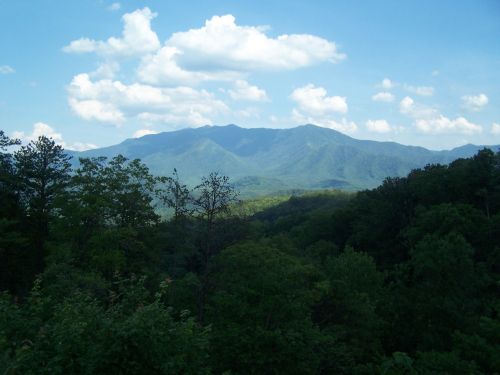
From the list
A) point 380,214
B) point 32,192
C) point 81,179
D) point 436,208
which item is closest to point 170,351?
point 81,179

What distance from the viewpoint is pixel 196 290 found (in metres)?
20.8

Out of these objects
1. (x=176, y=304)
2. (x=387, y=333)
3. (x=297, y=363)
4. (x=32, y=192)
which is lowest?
(x=387, y=333)

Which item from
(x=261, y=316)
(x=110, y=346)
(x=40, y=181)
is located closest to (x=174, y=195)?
(x=40, y=181)

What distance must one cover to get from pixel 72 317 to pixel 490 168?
52.0 metres

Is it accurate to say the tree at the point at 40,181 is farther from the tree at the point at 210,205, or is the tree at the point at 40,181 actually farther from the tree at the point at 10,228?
the tree at the point at 210,205

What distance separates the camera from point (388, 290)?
33.1 meters

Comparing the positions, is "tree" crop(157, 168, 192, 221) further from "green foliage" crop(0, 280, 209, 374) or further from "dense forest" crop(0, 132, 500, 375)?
"green foliage" crop(0, 280, 209, 374)

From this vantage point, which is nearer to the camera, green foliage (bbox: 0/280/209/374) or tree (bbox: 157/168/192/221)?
green foliage (bbox: 0/280/209/374)

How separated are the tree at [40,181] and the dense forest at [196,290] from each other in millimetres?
94

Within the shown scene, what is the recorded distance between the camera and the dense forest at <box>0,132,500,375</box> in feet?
29.3

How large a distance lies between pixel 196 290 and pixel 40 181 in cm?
1598

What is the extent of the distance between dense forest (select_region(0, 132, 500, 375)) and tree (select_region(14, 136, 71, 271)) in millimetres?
94

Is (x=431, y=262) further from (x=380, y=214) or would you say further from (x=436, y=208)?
(x=380, y=214)

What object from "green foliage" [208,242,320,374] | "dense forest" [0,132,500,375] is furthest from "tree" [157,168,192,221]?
"green foliage" [208,242,320,374]
